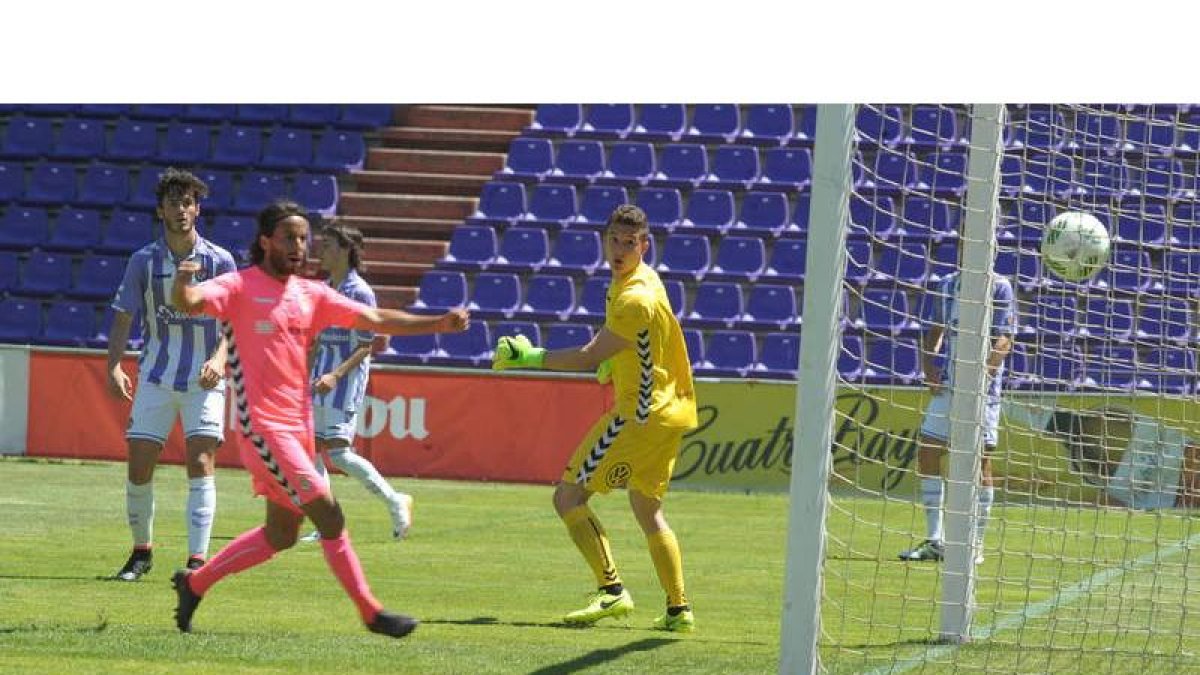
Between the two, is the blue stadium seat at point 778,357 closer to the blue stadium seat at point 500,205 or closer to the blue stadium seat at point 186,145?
the blue stadium seat at point 500,205

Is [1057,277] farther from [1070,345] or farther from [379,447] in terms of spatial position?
[379,447]

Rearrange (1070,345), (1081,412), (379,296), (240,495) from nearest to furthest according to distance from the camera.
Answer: (1070,345), (1081,412), (240,495), (379,296)

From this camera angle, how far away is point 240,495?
17.9 metres

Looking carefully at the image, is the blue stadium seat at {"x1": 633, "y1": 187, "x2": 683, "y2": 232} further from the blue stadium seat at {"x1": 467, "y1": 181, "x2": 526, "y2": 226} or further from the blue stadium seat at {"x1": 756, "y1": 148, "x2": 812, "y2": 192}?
the blue stadium seat at {"x1": 467, "y1": 181, "x2": 526, "y2": 226}

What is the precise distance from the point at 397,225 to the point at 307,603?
1545 cm

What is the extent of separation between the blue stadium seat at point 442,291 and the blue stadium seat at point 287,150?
3.00 meters

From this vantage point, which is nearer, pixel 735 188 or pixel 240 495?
pixel 240 495

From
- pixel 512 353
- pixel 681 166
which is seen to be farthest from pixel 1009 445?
pixel 681 166

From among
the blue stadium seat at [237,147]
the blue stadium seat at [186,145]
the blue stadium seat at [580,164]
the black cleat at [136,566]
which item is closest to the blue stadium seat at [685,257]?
the blue stadium seat at [580,164]

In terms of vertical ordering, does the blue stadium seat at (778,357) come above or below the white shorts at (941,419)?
below

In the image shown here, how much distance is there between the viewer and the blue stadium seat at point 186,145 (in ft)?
86.2

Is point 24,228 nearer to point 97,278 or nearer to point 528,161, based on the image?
point 97,278

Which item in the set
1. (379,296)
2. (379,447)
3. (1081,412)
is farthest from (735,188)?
(1081,412)

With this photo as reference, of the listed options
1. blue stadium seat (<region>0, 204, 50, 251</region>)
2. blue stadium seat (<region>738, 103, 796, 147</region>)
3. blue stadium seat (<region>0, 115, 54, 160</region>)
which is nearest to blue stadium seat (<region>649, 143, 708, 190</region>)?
blue stadium seat (<region>738, 103, 796, 147</region>)
